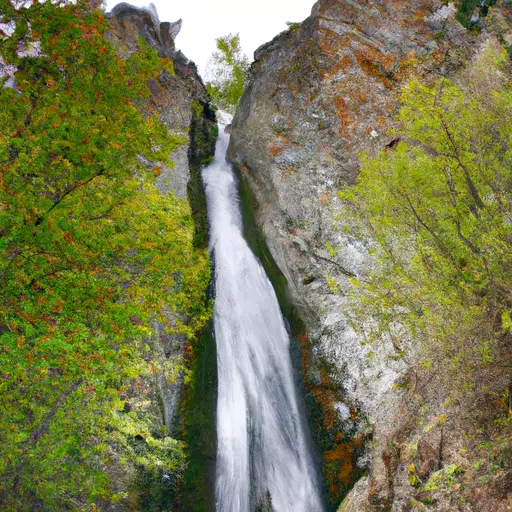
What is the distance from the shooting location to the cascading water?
12.4m

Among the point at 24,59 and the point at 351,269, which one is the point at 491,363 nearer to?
the point at 351,269

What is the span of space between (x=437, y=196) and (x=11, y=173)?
8324mm

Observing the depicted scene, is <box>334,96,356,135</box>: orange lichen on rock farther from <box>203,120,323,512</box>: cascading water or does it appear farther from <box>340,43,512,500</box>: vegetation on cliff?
<box>340,43,512,500</box>: vegetation on cliff

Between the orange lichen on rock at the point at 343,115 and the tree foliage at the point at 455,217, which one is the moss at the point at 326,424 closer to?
the tree foliage at the point at 455,217

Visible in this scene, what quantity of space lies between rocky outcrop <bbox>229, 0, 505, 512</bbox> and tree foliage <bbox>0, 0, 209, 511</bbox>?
20.5 ft

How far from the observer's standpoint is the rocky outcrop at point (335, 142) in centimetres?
1263

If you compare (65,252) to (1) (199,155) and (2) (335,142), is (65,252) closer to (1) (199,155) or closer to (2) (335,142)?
(2) (335,142)

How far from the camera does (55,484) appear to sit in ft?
26.0

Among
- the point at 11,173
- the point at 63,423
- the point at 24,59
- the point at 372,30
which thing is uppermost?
the point at 372,30

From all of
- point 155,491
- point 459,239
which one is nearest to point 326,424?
point 155,491

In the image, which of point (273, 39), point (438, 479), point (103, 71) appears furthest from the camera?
point (273, 39)

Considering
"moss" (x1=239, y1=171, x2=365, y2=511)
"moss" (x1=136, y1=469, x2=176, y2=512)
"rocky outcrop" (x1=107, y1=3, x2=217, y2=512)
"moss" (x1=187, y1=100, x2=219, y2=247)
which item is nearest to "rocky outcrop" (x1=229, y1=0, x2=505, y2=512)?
"moss" (x1=239, y1=171, x2=365, y2=511)

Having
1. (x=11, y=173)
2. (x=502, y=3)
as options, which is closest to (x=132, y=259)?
(x=11, y=173)

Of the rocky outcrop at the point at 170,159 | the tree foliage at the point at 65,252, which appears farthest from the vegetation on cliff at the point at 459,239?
the rocky outcrop at the point at 170,159
